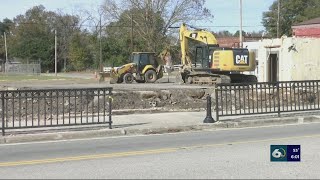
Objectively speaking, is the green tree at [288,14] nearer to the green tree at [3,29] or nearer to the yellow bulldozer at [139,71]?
the yellow bulldozer at [139,71]

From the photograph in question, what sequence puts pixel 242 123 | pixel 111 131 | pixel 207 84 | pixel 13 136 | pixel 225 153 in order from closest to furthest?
pixel 225 153 → pixel 13 136 → pixel 111 131 → pixel 242 123 → pixel 207 84

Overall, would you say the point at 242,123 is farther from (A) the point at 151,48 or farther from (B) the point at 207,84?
(A) the point at 151,48

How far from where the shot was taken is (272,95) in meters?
17.9

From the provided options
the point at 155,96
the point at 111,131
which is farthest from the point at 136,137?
the point at 155,96

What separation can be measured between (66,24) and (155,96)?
94376 millimetres

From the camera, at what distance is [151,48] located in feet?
261

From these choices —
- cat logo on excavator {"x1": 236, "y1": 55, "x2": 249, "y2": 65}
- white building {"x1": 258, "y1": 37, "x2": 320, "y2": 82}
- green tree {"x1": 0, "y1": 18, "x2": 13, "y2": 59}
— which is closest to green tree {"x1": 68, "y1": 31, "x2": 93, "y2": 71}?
green tree {"x1": 0, "y1": 18, "x2": 13, "y2": 59}

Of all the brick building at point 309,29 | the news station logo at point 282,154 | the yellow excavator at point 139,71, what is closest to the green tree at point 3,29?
the yellow excavator at point 139,71

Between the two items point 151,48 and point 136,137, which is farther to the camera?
point 151,48

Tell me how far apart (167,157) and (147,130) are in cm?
455

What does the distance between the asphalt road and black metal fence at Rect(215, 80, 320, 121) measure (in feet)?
9.24

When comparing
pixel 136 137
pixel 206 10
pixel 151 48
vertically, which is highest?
pixel 206 10

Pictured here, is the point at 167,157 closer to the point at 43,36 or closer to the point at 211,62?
the point at 211,62

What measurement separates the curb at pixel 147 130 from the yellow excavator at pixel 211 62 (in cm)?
1545
